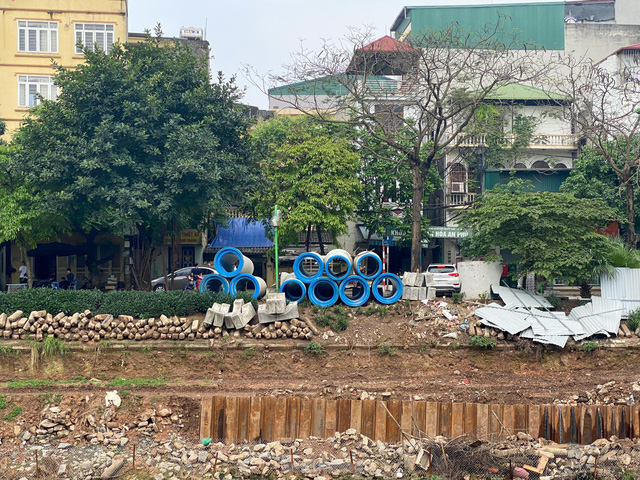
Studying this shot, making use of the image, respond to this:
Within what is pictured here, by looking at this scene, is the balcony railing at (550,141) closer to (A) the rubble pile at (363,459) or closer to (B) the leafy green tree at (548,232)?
(B) the leafy green tree at (548,232)

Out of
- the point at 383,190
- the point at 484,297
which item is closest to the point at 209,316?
the point at 484,297

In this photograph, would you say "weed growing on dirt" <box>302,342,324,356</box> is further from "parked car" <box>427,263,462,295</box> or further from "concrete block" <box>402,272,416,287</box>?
"parked car" <box>427,263,462,295</box>

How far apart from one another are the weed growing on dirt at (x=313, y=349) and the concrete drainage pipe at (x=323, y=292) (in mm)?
2140

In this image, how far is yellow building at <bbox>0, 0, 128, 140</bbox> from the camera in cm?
3556

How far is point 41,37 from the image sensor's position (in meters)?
35.8

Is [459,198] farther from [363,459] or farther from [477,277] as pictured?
[363,459]

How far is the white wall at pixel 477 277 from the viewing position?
82.5 feet

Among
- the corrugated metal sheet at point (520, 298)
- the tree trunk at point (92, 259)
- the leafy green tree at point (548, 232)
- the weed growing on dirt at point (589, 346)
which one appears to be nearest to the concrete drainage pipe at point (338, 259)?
the leafy green tree at point (548, 232)

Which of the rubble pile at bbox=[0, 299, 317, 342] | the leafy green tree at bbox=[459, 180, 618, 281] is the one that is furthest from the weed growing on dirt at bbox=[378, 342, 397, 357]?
the leafy green tree at bbox=[459, 180, 618, 281]

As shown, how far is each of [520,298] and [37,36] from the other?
28.1m

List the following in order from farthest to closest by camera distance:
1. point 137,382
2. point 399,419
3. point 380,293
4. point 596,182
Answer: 1. point 596,182
2. point 380,293
3. point 137,382
4. point 399,419

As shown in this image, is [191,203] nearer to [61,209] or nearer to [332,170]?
[61,209]

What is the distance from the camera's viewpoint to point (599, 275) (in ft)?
78.8

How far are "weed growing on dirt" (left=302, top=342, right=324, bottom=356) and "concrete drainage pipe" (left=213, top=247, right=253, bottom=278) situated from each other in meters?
3.91
